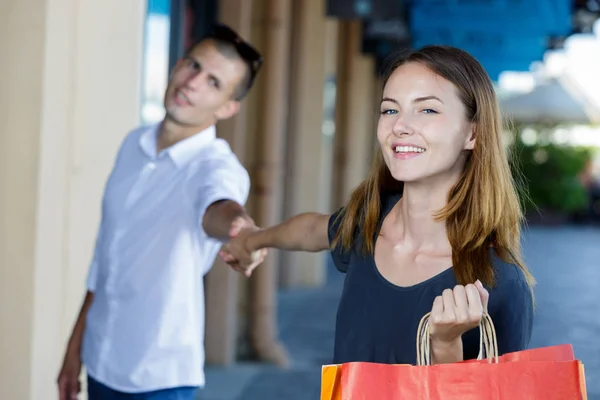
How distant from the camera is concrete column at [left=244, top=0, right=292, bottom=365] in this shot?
6.50 meters

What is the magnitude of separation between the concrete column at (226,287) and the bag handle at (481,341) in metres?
4.29

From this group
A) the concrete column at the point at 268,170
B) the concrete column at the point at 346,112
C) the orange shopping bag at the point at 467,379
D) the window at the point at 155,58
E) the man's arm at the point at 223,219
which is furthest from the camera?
the concrete column at the point at 346,112

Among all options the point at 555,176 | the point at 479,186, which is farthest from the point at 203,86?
the point at 555,176

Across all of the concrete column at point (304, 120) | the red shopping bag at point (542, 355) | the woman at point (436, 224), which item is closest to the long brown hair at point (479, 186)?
the woman at point (436, 224)

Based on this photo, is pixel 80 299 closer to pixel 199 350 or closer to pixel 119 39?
pixel 119 39

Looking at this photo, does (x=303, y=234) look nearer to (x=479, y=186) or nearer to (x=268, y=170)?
(x=479, y=186)

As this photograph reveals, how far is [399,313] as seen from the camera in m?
1.86

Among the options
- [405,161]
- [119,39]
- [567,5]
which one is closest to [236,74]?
[405,161]

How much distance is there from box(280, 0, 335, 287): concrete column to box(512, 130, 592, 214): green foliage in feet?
44.6

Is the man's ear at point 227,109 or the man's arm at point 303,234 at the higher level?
the man's ear at point 227,109

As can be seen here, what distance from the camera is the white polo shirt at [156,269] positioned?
8.02ft

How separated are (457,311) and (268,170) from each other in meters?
4.97

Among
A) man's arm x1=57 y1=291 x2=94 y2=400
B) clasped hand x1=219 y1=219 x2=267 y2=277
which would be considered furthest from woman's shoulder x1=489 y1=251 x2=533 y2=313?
man's arm x1=57 y1=291 x2=94 y2=400

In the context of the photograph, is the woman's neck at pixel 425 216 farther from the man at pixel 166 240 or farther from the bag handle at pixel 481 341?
the man at pixel 166 240
